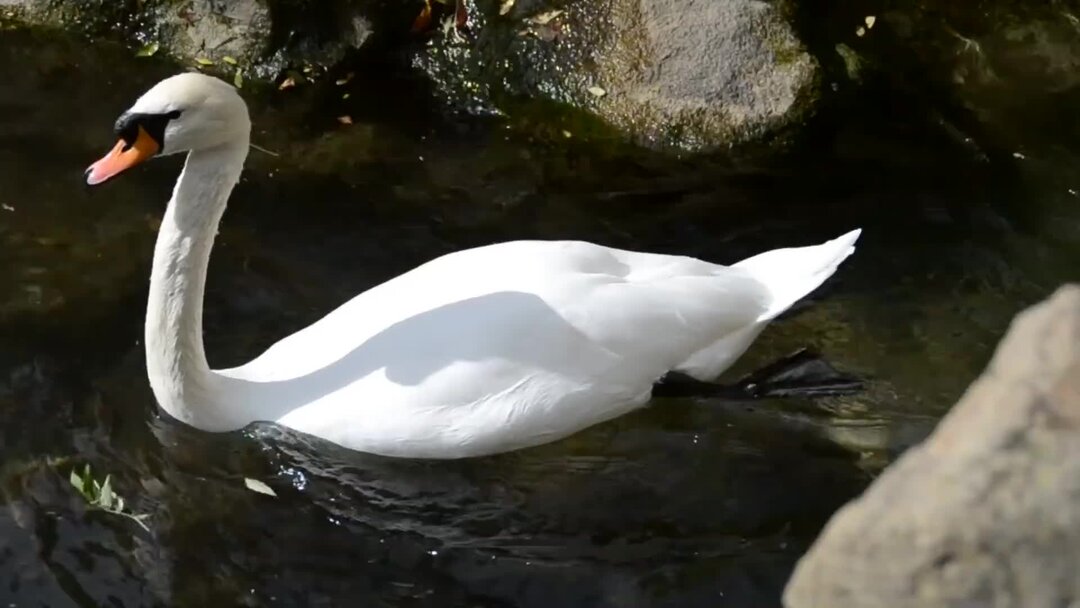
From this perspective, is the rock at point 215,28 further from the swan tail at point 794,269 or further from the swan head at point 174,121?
the swan tail at point 794,269

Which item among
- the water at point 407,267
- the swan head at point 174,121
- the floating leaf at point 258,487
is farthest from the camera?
the floating leaf at point 258,487

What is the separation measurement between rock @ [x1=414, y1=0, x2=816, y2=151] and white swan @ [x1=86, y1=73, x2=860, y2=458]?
171cm

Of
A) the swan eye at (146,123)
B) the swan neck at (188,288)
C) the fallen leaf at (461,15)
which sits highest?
the fallen leaf at (461,15)

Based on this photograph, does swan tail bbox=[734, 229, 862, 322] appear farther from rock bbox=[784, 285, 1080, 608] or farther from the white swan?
rock bbox=[784, 285, 1080, 608]

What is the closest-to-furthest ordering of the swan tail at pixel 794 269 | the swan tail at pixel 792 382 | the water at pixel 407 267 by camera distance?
the water at pixel 407 267
the swan tail at pixel 794 269
the swan tail at pixel 792 382

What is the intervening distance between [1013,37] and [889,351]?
9.01 feet

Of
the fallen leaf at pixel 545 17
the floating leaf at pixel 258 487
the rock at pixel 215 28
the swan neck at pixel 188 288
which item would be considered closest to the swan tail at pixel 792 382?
the floating leaf at pixel 258 487

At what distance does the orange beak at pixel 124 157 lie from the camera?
3828 millimetres

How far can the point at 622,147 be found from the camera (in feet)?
19.9

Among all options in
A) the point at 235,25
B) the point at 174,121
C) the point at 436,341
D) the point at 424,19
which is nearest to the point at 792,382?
the point at 436,341

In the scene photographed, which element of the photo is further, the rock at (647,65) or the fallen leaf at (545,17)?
the fallen leaf at (545,17)

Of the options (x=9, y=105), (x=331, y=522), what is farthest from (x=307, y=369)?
(x=9, y=105)

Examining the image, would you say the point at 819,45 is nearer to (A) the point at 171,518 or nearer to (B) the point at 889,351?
(B) the point at 889,351

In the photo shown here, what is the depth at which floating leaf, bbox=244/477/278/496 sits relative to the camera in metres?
4.32
